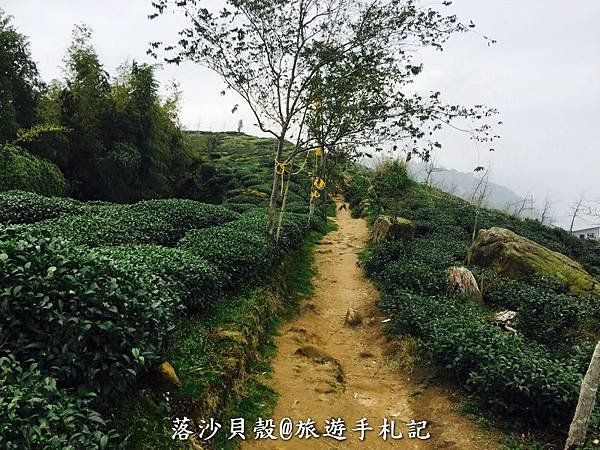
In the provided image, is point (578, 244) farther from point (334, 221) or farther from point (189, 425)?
point (189, 425)

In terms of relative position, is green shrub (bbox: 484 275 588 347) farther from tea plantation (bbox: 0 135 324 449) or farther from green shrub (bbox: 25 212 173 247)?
green shrub (bbox: 25 212 173 247)

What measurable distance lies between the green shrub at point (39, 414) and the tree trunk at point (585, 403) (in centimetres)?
429

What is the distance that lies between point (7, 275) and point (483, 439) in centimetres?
530

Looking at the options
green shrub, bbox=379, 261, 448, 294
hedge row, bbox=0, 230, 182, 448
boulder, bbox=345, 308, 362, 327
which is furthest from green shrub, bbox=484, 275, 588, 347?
hedge row, bbox=0, 230, 182, 448

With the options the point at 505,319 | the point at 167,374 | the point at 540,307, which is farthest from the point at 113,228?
the point at 540,307

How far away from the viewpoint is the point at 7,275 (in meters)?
3.25

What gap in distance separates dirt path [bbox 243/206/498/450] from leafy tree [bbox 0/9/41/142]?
11.4 meters

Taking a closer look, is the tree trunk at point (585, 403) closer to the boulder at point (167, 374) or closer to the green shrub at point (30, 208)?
the boulder at point (167, 374)

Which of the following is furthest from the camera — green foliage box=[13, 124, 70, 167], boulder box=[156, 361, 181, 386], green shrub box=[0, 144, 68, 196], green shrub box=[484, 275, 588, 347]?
green foliage box=[13, 124, 70, 167]

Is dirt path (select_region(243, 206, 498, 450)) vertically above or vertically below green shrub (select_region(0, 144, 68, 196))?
below

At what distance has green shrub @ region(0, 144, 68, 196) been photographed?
12.5 m

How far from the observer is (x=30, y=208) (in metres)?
9.86

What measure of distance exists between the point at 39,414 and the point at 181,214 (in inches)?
353

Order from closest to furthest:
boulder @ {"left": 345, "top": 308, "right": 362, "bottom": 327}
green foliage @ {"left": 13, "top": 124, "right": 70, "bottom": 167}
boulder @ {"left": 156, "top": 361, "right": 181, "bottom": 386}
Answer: boulder @ {"left": 156, "top": 361, "right": 181, "bottom": 386} < boulder @ {"left": 345, "top": 308, "right": 362, "bottom": 327} < green foliage @ {"left": 13, "top": 124, "right": 70, "bottom": 167}
